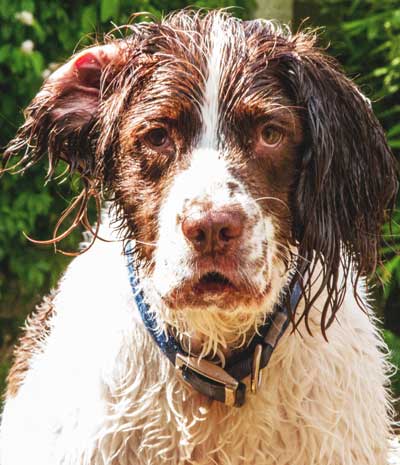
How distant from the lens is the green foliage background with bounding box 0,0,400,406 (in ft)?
17.4

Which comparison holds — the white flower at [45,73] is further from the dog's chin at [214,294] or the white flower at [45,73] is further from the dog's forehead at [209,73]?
the dog's chin at [214,294]

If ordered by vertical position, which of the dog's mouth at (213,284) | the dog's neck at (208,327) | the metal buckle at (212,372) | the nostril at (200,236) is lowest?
the metal buckle at (212,372)

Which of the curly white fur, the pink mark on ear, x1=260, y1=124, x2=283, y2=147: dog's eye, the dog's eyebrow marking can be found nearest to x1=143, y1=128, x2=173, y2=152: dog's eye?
the dog's eyebrow marking

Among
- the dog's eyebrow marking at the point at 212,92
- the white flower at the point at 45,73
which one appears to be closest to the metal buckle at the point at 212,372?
the dog's eyebrow marking at the point at 212,92

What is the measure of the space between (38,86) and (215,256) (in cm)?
294

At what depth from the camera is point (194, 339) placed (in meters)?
3.18

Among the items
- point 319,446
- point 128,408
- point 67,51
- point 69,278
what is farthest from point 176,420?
point 67,51

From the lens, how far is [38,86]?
5383mm

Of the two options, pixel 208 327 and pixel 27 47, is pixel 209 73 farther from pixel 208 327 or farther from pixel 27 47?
pixel 27 47

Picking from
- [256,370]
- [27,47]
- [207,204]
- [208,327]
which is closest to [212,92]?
[207,204]

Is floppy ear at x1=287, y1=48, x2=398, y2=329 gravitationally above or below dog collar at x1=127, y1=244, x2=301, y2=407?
above

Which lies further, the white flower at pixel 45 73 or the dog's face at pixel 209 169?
the white flower at pixel 45 73

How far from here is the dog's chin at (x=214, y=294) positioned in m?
2.73

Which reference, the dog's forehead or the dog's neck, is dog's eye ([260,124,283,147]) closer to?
the dog's forehead
